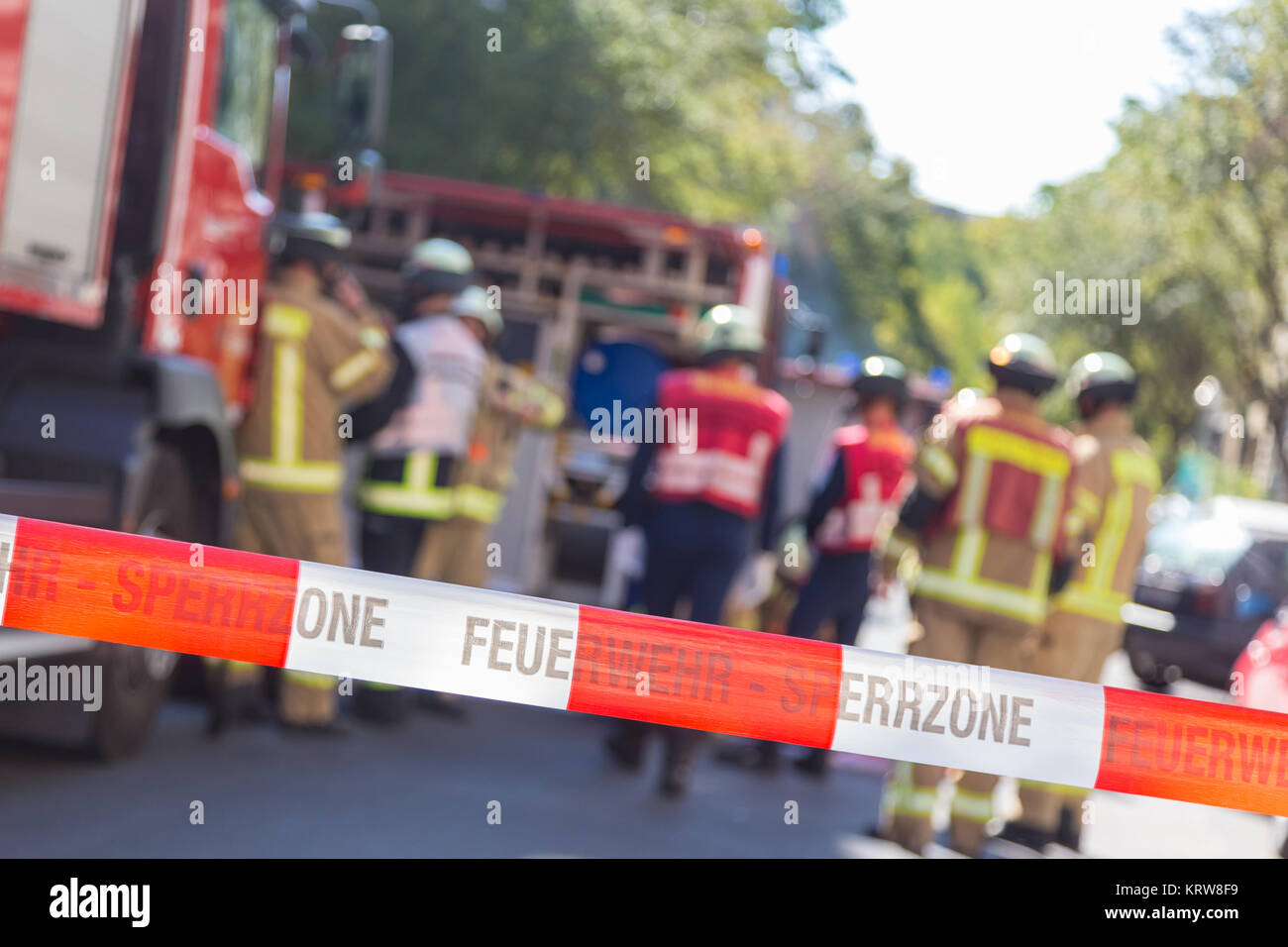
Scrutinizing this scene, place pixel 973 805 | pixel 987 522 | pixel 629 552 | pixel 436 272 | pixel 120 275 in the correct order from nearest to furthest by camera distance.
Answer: pixel 120 275, pixel 973 805, pixel 987 522, pixel 436 272, pixel 629 552

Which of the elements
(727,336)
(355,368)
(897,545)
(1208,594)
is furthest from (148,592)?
(1208,594)

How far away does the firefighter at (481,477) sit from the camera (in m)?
8.36

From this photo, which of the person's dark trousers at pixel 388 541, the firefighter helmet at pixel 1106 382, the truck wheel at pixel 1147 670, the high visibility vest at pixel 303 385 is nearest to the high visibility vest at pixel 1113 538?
the firefighter helmet at pixel 1106 382

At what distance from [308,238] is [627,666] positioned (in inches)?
163

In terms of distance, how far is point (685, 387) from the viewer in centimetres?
758

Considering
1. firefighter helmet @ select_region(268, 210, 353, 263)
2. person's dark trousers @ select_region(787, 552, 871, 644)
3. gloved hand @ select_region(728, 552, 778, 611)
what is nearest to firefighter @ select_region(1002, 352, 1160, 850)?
person's dark trousers @ select_region(787, 552, 871, 644)

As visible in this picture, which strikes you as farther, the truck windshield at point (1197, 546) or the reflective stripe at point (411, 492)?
the truck windshield at point (1197, 546)

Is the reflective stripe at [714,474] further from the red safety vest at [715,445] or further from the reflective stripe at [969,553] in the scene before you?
the reflective stripe at [969,553]

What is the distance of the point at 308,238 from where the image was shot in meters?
7.12

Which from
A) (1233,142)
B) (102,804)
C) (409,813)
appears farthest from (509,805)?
(1233,142)

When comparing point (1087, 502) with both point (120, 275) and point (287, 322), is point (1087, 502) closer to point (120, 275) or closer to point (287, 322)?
point (287, 322)

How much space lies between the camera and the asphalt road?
17.5ft
